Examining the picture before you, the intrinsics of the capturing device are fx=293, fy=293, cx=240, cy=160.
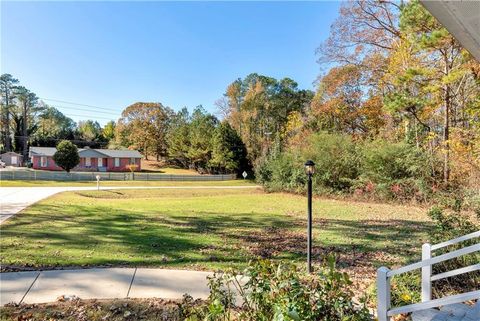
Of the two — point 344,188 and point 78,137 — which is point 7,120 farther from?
point 344,188

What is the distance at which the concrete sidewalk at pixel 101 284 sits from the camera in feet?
11.8

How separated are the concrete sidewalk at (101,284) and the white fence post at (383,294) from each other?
208cm

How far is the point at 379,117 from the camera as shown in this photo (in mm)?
20781

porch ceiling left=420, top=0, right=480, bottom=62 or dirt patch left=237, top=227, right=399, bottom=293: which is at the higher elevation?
porch ceiling left=420, top=0, right=480, bottom=62

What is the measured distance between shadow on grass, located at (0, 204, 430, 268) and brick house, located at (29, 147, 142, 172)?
114 feet

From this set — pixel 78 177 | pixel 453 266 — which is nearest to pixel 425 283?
pixel 453 266

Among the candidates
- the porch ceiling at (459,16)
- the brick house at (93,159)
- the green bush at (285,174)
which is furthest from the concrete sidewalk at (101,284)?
the brick house at (93,159)

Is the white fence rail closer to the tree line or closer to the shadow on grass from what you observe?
the shadow on grass

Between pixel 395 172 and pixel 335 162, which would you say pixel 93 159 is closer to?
pixel 335 162

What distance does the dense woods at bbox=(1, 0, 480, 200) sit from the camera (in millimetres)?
11789

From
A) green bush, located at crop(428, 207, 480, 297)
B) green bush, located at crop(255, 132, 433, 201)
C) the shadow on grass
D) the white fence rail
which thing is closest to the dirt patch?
the shadow on grass

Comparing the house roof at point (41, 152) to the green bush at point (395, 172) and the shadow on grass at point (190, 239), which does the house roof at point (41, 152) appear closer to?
the shadow on grass at point (190, 239)

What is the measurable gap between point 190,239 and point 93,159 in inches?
1587

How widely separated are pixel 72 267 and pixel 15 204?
9.36 metres
